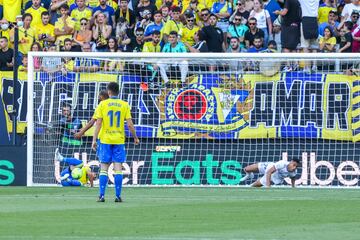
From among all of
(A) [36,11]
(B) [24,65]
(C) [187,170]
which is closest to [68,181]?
(C) [187,170]

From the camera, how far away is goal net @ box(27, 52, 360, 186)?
83.5 ft

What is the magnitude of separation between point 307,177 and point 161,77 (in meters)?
3.97

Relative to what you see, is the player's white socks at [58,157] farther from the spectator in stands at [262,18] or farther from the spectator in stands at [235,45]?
the spectator in stands at [262,18]

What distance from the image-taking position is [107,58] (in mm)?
26172

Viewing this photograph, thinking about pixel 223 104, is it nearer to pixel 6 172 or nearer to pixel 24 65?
pixel 24 65

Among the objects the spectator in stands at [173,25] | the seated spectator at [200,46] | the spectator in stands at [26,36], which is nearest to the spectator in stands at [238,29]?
the seated spectator at [200,46]

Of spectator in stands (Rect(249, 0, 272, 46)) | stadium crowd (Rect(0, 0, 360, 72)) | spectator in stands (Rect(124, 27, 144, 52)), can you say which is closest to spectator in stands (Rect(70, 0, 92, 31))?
stadium crowd (Rect(0, 0, 360, 72))

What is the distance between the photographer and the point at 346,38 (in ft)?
89.2

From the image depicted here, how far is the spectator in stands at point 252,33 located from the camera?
27422mm

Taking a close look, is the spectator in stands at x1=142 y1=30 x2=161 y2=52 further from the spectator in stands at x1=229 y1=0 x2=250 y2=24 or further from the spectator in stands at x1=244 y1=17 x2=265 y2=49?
the spectator in stands at x1=244 y1=17 x2=265 y2=49

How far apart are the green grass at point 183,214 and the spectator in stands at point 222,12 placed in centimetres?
650

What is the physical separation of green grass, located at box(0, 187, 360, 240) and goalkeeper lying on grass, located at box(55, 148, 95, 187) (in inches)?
94.9

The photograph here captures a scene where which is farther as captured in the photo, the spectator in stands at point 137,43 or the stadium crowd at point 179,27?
the spectator in stands at point 137,43

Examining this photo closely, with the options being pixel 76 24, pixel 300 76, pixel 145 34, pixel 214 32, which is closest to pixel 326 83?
pixel 300 76
